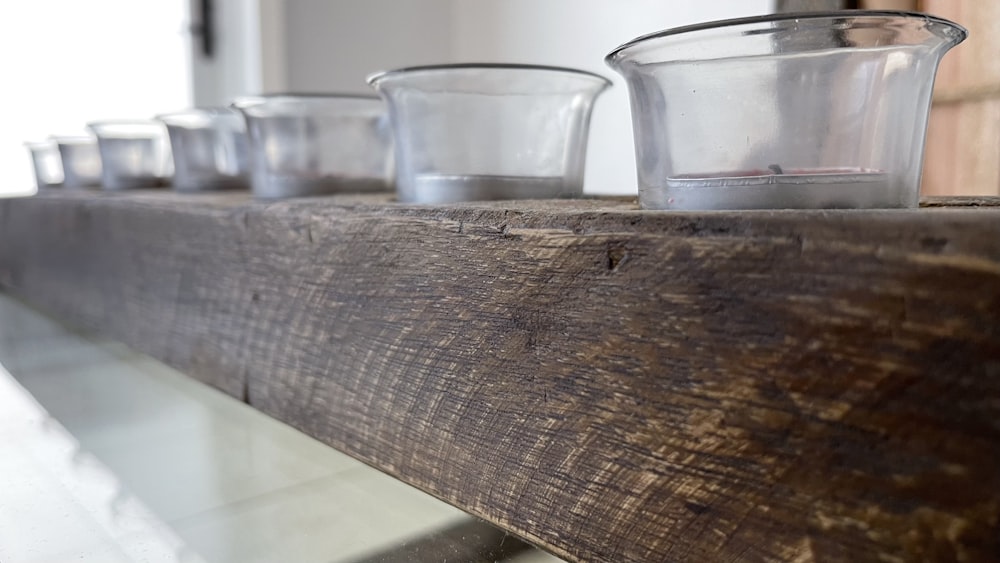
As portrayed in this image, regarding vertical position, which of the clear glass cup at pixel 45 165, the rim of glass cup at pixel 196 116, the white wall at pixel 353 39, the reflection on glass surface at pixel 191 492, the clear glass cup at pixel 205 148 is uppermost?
the white wall at pixel 353 39

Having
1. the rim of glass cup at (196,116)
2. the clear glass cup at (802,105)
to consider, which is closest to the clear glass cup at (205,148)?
the rim of glass cup at (196,116)

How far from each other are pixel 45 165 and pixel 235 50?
60cm

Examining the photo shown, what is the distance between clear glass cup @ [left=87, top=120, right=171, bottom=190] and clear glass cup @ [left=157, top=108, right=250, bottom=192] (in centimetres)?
16

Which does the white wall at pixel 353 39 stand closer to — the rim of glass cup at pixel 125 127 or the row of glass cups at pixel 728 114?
the rim of glass cup at pixel 125 127

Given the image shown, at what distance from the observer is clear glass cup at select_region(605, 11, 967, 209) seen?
341mm

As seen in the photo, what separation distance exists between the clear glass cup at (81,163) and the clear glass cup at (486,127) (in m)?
0.84

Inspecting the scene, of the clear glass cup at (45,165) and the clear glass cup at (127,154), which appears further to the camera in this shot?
the clear glass cup at (45,165)

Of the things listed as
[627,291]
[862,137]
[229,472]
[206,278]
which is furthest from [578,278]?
[206,278]

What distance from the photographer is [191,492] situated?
50 cm

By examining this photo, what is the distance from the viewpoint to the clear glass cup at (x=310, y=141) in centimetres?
69

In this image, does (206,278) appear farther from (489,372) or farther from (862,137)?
(862,137)

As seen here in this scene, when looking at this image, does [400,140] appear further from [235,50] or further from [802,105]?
[235,50]

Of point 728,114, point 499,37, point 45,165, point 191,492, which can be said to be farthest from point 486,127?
point 499,37

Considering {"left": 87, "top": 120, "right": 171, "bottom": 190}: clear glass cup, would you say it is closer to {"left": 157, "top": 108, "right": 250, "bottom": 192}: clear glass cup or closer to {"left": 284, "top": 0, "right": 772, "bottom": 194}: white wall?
{"left": 157, "top": 108, "right": 250, "bottom": 192}: clear glass cup
